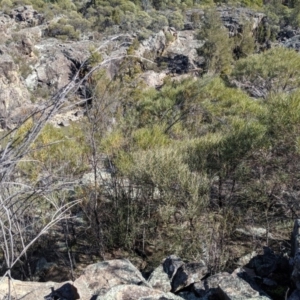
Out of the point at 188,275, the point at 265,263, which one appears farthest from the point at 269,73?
the point at 188,275

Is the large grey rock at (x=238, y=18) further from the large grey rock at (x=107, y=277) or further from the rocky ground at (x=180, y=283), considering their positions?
the large grey rock at (x=107, y=277)

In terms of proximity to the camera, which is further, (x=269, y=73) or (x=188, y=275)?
(x=269, y=73)

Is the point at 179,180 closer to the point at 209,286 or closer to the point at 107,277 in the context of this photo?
the point at 209,286

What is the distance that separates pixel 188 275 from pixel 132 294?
1162 millimetres

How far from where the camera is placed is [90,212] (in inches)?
245

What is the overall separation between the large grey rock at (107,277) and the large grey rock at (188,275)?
447 millimetres

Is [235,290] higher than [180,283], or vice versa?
[235,290]

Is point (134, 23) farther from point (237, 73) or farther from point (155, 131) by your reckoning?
point (155, 131)

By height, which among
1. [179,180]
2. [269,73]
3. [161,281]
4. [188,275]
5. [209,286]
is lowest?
[161,281]

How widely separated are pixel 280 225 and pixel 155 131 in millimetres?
2652

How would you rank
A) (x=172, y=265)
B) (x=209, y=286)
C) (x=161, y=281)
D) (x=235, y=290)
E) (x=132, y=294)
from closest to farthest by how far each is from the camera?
(x=132, y=294) < (x=235, y=290) < (x=209, y=286) < (x=161, y=281) < (x=172, y=265)

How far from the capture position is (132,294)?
3703 millimetres

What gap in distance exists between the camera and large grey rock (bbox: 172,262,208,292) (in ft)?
15.3

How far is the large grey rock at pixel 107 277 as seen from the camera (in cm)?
414
